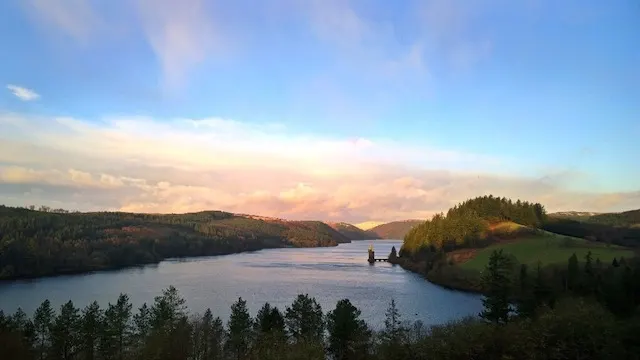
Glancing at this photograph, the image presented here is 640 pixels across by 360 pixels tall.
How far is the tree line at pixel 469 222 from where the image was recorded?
391 feet

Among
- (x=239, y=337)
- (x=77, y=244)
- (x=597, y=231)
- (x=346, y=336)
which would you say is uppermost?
(x=597, y=231)

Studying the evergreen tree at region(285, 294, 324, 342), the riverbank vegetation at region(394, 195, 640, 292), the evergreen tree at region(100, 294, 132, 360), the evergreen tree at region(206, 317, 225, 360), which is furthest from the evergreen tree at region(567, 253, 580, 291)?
the evergreen tree at region(100, 294, 132, 360)

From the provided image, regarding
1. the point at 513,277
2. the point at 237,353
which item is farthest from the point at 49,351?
the point at 513,277

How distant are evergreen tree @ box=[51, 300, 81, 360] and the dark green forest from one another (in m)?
0.08

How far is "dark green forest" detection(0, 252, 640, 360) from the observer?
2134 cm

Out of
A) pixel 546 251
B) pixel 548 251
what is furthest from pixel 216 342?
pixel 546 251

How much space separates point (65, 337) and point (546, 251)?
7850 cm

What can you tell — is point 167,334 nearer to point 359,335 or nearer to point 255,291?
point 359,335

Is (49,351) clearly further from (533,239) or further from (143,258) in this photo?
(143,258)

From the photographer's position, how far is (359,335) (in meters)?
32.6

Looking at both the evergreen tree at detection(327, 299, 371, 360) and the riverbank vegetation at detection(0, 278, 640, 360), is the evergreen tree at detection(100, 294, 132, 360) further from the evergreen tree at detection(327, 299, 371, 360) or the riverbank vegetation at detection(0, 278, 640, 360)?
the evergreen tree at detection(327, 299, 371, 360)

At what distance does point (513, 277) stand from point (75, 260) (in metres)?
100.0

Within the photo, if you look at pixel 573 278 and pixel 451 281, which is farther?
pixel 451 281

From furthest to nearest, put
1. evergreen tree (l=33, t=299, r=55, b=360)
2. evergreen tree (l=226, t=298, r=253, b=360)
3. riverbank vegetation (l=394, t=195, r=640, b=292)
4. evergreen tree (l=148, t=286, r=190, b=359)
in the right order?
1. riverbank vegetation (l=394, t=195, r=640, b=292)
2. evergreen tree (l=33, t=299, r=55, b=360)
3. evergreen tree (l=226, t=298, r=253, b=360)
4. evergreen tree (l=148, t=286, r=190, b=359)
